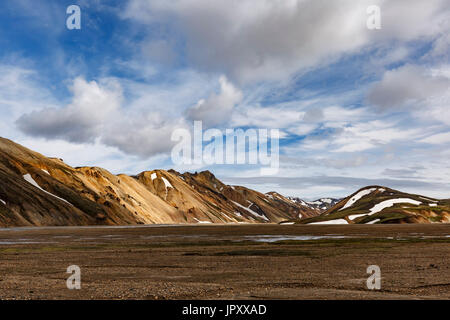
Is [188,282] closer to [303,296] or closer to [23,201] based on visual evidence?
[303,296]

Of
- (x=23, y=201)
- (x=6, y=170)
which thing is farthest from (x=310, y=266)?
(x=6, y=170)

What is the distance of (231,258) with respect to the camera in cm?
3162

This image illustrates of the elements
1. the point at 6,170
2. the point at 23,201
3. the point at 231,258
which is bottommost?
the point at 231,258

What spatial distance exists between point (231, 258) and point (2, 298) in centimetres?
1872

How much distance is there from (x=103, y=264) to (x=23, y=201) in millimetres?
122803

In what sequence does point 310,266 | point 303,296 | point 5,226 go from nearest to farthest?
point 303,296
point 310,266
point 5,226
